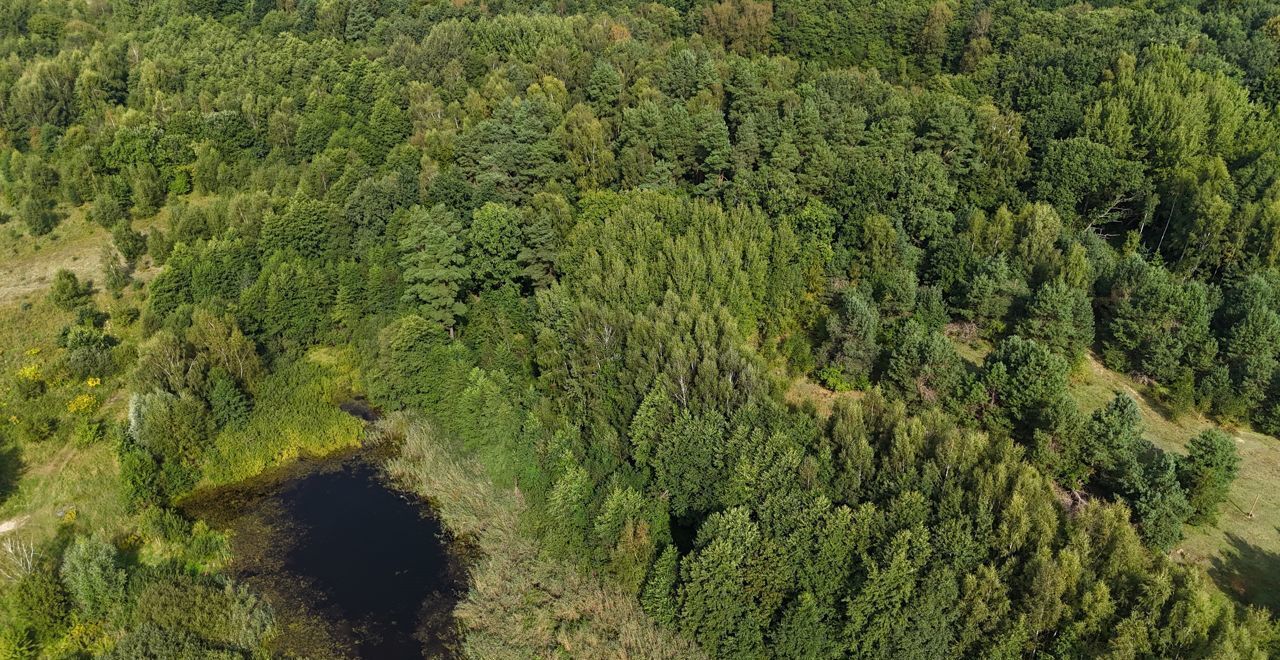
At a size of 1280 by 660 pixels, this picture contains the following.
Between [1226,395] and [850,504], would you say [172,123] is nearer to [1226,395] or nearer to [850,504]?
[850,504]

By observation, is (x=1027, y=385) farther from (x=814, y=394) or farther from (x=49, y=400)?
(x=49, y=400)

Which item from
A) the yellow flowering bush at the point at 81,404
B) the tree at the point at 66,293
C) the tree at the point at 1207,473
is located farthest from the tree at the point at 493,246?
the tree at the point at 1207,473

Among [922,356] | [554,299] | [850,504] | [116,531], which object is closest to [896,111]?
[922,356]

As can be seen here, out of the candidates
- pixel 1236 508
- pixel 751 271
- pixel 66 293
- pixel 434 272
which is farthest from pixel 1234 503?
pixel 66 293

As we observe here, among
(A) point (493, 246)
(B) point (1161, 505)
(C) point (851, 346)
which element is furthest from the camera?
(A) point (493, 246)

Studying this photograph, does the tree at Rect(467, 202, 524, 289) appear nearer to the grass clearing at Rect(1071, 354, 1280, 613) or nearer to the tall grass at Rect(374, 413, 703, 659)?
the tall grass at Rect(374, 413, 703, 659)

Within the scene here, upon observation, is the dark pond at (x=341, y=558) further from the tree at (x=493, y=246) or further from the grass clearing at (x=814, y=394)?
the grass clearing at (x=814, y=394)

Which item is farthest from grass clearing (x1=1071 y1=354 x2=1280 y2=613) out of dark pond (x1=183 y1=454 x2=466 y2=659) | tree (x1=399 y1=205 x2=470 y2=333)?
tree (x1=399 y1=205 x2=470 y2=333)
